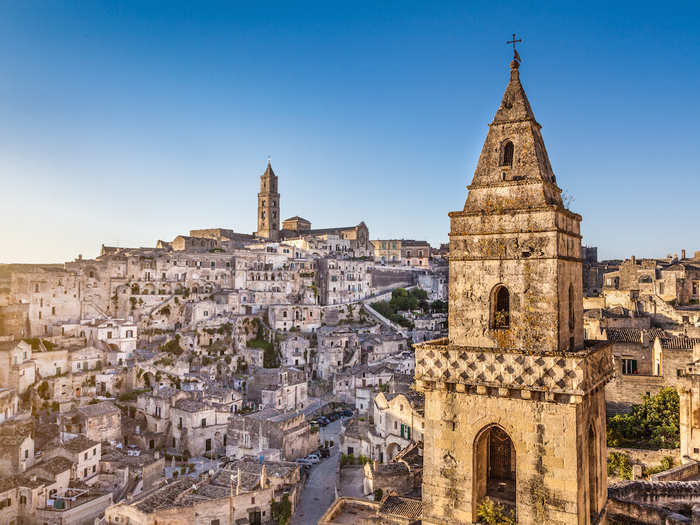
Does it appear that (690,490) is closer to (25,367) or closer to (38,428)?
(38,428)

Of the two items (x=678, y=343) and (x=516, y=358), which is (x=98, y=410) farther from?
(x=678, y=343)

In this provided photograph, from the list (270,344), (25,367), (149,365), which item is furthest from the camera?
(270,344)

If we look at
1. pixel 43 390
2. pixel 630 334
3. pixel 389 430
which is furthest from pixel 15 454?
pixel 630 334

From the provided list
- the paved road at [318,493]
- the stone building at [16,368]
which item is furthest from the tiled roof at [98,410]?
the paved road at [318,493]

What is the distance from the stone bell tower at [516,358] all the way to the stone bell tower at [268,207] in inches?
3546

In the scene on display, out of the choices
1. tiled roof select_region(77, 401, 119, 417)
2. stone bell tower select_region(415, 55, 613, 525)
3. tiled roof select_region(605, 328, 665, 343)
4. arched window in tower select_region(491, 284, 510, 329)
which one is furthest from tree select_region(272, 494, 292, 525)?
arched window in tower select_region(491, 284, 510, 329)

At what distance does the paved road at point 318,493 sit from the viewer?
2728cm

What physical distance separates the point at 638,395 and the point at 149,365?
40.0m

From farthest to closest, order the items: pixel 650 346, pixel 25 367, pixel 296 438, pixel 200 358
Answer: pixel 200 358
pixel 25 367
pixel 296 438
pixel 650 346

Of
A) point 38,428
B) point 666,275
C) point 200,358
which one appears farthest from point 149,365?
point 666,275

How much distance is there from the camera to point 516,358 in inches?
345

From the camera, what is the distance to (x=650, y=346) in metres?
30.1

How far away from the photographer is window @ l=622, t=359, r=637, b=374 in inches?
1191

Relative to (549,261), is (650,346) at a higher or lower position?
lower
